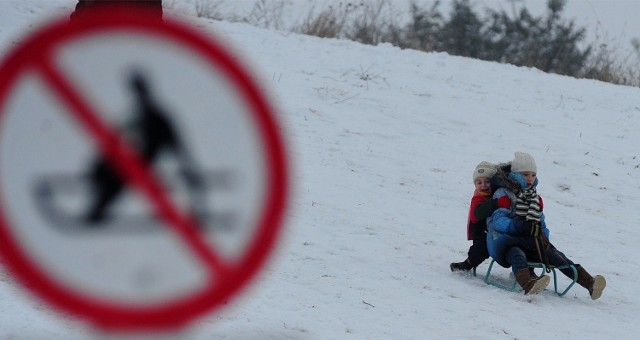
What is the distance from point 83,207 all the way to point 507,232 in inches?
202

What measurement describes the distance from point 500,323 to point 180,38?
4.02 metres

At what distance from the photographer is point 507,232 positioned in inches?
229

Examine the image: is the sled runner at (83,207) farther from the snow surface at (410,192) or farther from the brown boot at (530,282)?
the brown boot at (530,282)

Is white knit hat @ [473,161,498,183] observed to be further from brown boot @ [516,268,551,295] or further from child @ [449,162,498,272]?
brown boot @ [516,268,551,295]

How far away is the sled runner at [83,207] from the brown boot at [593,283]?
5.04 meters

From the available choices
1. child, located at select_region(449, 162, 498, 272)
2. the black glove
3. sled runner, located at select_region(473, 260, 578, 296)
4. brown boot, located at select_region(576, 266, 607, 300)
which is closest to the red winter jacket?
child, located at select_region(449, 162, 498, 272)

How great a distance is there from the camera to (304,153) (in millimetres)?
7871

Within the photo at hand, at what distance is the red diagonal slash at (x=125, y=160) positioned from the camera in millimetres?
932

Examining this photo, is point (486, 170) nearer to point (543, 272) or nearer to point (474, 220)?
point (474, 220)

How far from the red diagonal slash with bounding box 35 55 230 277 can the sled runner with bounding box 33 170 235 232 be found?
0.01 metres

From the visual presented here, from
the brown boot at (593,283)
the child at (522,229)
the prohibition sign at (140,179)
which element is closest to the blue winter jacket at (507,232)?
the child at (522,229)

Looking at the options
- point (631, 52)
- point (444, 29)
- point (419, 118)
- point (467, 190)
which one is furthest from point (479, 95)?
point (444, 29)

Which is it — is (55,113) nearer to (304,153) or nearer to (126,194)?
(126,194)

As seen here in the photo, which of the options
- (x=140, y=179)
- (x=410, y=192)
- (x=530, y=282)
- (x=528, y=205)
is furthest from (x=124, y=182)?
(x=410, y=192)
